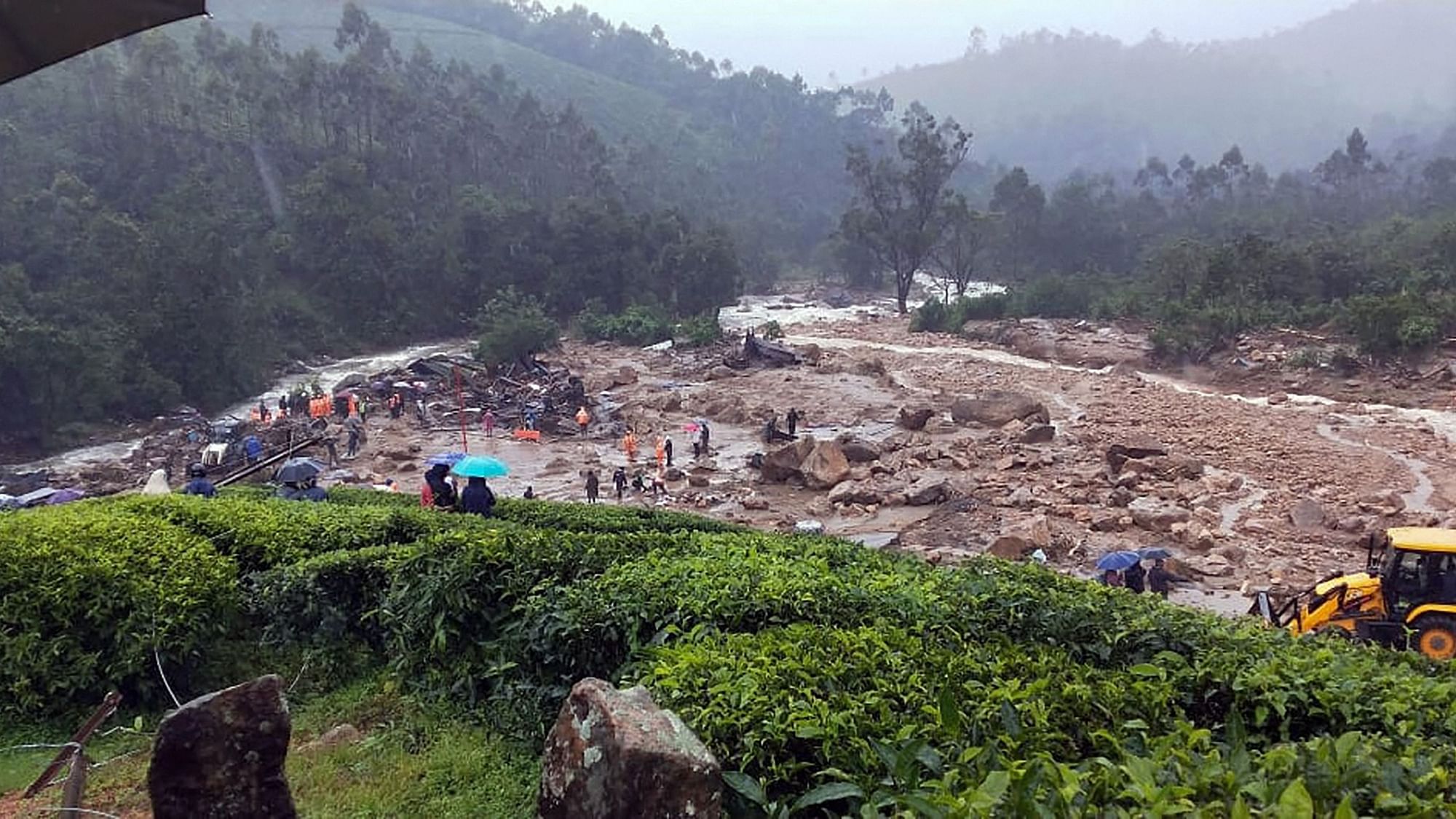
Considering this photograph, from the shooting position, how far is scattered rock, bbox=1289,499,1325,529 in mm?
15078

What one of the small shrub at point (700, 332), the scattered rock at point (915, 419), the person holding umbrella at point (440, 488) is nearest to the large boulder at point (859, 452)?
the scattered rock at point (915, 419)

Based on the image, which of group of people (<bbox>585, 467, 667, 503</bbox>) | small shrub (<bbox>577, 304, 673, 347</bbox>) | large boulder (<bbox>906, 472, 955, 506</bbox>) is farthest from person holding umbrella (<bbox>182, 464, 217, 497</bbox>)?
small shrub (<bbox>577, 304, 673, 347</bbox>)

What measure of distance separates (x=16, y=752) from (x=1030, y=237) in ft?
209

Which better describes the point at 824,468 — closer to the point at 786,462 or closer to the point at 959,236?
the point at 786,462

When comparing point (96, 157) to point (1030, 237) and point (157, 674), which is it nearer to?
point (157, 674)

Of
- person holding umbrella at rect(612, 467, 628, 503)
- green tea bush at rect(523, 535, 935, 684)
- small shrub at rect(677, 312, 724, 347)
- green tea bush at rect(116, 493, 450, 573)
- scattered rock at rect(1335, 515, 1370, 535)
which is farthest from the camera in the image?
small shrub at rect(677, 312, 724, 347)

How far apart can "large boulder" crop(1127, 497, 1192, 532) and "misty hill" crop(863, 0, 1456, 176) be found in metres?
151

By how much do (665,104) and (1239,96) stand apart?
12107cm

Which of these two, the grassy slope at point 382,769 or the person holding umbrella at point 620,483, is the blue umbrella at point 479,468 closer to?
the grassy slope at point 382,769

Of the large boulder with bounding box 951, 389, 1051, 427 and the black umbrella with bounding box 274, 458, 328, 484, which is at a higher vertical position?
the black umbrella with bounding box 274, 458, 328, 484

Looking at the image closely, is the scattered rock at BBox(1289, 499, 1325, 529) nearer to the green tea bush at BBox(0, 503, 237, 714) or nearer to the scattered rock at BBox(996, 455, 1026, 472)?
the scattered rock at BBox(996, 455, 1026, 472)

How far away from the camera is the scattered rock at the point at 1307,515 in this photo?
15.1 metres

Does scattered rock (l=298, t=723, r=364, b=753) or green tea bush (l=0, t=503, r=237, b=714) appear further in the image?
green tea bush (l=0, t=503, r=237, b=714)

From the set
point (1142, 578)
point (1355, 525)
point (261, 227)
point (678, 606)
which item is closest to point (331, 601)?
point (678, 606)
